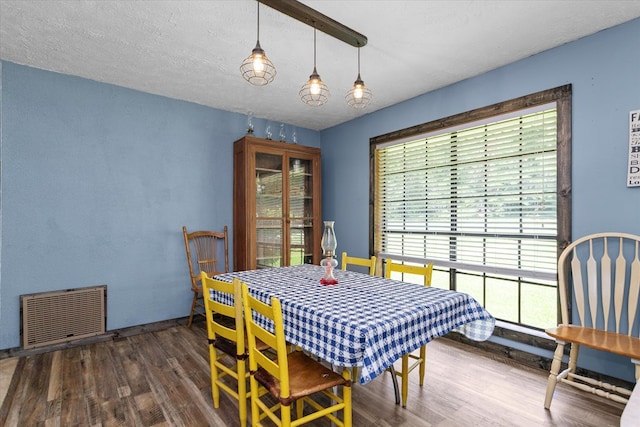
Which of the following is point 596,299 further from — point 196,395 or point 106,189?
point 106,189

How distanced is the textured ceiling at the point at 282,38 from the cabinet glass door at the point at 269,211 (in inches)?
38.6

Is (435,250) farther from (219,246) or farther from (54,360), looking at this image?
(54,360)

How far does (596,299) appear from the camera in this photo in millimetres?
2146

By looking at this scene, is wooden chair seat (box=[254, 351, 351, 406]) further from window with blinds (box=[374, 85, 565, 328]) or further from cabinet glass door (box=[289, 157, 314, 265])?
cabinet glass door (box=[289, 157, 314, 265])

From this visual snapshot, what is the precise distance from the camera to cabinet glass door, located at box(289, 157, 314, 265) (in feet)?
13.6

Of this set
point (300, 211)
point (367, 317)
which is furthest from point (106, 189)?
point (367, 317)

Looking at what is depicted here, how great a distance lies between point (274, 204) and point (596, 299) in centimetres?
317

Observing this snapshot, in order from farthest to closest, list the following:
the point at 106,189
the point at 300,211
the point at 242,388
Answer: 1. the point at 300,211
2. the point at 106,189
3. the point at 242,388

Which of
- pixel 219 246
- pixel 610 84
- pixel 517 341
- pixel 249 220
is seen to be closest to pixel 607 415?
pixel 517 341

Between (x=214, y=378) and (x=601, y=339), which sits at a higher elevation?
(x=601, y=339)

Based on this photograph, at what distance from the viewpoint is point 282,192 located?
404 centimetres

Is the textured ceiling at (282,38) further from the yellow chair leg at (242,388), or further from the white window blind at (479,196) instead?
the yellow chair leg at (242,388)

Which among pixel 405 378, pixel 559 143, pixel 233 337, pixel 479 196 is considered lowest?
pixel 405 378

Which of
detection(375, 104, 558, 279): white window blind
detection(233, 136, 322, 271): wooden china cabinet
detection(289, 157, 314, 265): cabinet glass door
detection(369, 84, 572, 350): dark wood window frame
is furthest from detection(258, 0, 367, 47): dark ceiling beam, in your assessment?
detection(289, 157, 314, 265): cabinet glass door
